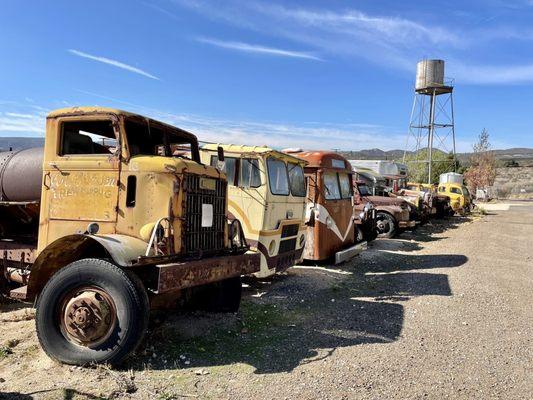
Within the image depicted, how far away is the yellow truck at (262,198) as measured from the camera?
7898 millimetres

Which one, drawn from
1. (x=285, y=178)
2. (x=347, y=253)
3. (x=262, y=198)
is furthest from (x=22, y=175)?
(x=347, y=253)

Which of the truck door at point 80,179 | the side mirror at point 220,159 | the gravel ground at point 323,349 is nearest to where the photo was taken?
the gravel ground at point 323,349

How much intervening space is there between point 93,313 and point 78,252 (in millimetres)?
932

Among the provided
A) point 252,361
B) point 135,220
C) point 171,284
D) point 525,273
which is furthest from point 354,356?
point 525,273

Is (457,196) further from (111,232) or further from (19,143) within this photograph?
(111,232)

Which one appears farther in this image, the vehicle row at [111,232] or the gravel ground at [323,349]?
the vehicle row at [111,232]

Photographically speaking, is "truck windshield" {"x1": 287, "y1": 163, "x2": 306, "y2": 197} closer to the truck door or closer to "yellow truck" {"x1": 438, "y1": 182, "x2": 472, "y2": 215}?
the truck door

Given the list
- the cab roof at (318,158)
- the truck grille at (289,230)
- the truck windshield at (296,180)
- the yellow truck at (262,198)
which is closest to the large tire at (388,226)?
the cab roof at (318,158)

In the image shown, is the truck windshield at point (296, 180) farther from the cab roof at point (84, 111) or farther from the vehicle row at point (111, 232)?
the cab roof at point (84, 111)

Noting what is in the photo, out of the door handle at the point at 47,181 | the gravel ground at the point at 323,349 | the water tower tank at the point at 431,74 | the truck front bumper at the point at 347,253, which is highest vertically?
the water tower tank at the point at 431,74

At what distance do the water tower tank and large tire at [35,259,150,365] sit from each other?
41772 mm

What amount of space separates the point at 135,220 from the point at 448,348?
12.5ft

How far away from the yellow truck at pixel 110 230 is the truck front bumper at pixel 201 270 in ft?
0.04

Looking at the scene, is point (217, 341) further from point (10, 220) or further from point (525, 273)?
point (525, 273)
